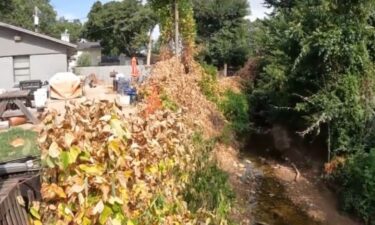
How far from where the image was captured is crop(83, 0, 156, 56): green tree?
131ft

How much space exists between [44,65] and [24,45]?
1.07m

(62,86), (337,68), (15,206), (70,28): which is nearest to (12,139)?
(62,86)

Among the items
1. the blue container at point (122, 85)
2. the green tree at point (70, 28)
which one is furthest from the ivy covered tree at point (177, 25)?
the green tree at point (70, 28)

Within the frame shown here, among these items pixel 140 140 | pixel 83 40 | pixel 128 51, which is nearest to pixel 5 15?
pixel 128 51

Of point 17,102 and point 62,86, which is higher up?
point 62,86

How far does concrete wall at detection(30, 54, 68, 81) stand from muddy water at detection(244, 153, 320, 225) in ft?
33.0

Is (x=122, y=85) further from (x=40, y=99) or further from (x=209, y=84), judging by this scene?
(x=40, y=99)

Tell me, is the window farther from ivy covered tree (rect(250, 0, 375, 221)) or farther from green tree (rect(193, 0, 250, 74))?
green tree (rect(193, 0, 250, 74))

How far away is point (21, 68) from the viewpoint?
1688 centimetres

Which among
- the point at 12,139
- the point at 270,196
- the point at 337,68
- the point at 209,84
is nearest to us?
the point at 12,139

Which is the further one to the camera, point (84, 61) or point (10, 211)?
point (84, 61)

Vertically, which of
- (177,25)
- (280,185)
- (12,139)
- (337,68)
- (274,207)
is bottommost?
(274,207)

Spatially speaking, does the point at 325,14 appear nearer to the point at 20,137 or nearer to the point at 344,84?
the point at 344,84

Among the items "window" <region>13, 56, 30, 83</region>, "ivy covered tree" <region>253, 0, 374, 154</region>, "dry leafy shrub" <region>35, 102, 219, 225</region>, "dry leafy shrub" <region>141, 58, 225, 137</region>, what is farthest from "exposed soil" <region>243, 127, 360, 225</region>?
"window" <region>13, 56, 30, 83</region>
